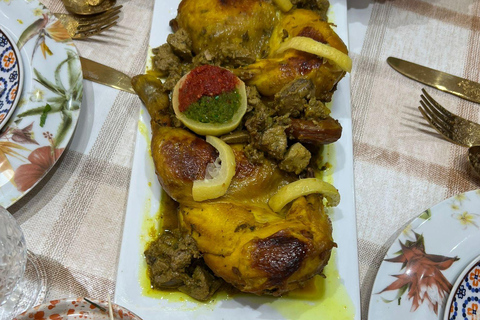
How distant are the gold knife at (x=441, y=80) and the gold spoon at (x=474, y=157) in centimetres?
41

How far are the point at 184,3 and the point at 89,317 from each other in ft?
5.22

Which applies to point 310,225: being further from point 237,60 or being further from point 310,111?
point 237,60

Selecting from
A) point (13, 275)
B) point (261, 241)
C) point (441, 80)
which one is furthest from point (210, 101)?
point (441, 80)

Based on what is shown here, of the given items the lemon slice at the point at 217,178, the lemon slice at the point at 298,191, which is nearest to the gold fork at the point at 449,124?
the lemon slice at the point at 298,191

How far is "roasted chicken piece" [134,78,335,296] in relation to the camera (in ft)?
5.36

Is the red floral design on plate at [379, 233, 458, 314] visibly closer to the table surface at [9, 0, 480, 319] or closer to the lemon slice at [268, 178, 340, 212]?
the table surface at [9, 0, 480, 319]

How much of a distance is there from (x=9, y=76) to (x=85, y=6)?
0.72 meters

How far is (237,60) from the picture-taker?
218 centimetres

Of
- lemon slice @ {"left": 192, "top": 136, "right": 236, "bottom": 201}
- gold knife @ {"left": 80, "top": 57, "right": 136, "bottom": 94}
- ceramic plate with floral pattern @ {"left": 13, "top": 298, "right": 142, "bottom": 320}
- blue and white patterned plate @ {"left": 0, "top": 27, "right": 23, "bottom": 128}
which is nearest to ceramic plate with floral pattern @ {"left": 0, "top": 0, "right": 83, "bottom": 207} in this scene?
blue and white patterned plate @ {"left": 0, "top": 27, "right": 23, "bottom": 128}

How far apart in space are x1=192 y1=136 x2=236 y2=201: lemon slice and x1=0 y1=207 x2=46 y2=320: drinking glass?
2.61 ft

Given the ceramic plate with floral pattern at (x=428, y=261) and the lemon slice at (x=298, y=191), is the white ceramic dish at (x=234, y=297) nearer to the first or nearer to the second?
the ceramic plate with floral pattern at (x=428, y=261)

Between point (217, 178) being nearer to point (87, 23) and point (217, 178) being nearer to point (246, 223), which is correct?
point (246, 223)

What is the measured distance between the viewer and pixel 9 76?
2289mm

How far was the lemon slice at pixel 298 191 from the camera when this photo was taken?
1839 millimetres
